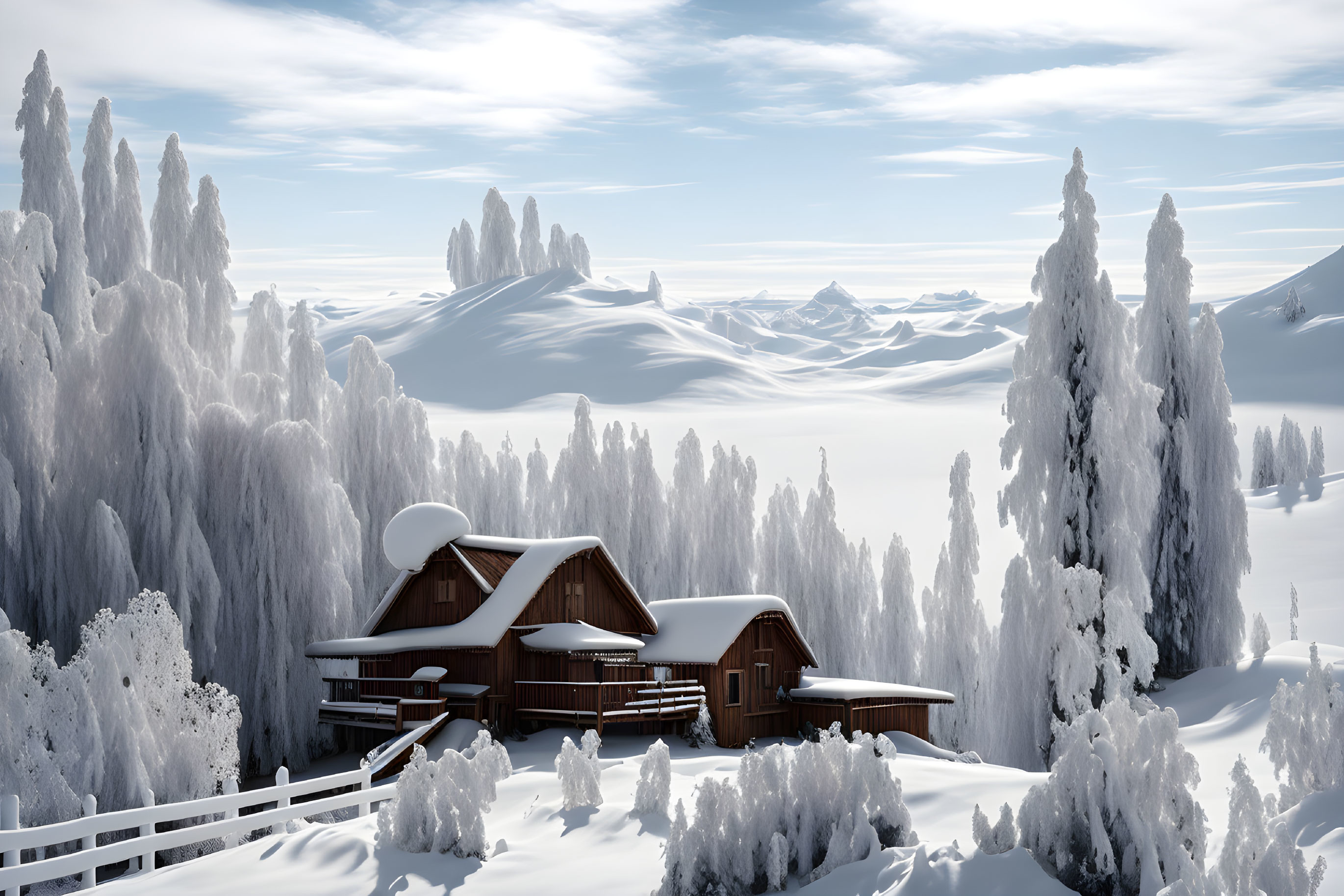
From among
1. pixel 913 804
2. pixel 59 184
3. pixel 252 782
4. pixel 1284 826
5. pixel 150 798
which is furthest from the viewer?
pixel 59 184

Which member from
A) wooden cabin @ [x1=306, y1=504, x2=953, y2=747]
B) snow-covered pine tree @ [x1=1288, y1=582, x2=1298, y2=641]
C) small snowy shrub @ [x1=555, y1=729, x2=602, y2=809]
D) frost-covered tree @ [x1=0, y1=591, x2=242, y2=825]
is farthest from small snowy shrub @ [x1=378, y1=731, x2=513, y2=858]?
snow-covered pine tree @ [x1=1288, y1=582, x2=1298, y2=641]

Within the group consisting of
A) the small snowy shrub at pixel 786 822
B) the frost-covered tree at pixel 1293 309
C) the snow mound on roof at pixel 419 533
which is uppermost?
the frost-covered tree at pixel 1293 309

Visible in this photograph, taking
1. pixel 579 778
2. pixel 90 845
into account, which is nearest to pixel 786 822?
pixel 579 778

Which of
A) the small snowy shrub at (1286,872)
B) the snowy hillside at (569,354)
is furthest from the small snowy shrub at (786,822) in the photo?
the snowy hillside at (569,354)

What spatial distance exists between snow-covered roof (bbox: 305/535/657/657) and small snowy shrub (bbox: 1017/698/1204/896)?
1796 centimetres

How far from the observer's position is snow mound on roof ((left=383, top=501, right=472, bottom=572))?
97.6 ft

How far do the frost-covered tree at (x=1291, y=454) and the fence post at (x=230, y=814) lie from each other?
6298cm

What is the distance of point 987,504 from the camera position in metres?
81.5

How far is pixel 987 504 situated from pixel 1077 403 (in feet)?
180

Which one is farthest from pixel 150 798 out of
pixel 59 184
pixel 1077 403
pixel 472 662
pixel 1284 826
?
pixel 1077 403

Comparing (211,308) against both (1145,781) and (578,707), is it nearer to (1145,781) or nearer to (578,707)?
(578,707)

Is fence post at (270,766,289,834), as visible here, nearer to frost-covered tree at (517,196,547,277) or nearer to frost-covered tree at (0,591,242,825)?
frost-covered tree at (0,591,242,825)

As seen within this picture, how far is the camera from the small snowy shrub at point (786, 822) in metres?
11.8

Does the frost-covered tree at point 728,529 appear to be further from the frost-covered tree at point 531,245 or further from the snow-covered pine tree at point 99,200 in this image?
the frost-covered tree at point 531,245
